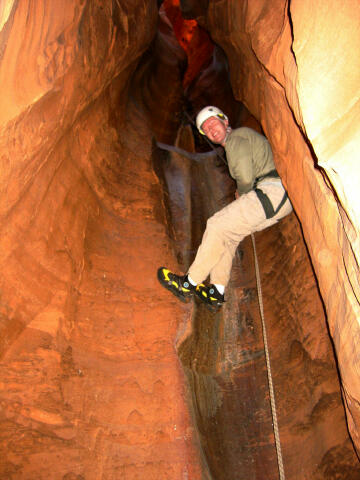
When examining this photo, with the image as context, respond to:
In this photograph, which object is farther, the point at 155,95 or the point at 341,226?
the point at 155,95

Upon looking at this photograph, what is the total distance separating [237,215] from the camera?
350cm

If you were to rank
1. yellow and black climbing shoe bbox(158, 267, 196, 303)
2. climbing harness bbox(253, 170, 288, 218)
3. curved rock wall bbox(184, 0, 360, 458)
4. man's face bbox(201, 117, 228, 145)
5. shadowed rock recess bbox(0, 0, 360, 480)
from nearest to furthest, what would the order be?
curved rock wall bbox(184, 0, 360, 458), shadowed rock recess bbox(0, 0, 360, 480), climbing harness bbox(253, 170, 288, 218), yellow and black climbing shoe bbox(158, 267, 196, 303), man's face bbox(201, 117, 228, 145)

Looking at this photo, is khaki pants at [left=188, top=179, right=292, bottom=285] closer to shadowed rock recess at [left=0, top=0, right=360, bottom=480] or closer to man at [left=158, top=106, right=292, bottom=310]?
man at [left=158, top=106, right=292, bottom=310]

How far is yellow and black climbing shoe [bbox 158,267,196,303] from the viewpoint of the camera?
3676 millimetres

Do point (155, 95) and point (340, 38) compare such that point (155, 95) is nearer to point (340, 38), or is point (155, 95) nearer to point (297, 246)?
point (297, 246)

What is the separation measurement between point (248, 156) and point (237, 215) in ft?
2.00

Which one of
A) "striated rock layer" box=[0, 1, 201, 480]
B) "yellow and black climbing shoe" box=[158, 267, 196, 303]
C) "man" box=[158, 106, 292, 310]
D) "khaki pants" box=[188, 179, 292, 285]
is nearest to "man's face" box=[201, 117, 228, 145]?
"man" box=[158, 106, 292, 310]

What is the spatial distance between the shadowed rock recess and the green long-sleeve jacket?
0.24m

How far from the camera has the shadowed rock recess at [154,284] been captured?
78.0 inches

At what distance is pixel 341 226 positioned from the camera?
6.21 ft

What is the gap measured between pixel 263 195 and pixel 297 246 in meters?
0.64

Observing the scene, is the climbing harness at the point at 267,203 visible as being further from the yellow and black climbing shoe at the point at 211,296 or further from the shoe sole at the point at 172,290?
the shoe sole at the point at 172,290

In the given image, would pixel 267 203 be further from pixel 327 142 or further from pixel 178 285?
pixel 327 142

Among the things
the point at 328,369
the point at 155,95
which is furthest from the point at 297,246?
the point at 155,95
